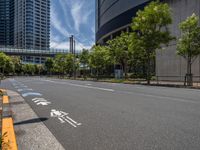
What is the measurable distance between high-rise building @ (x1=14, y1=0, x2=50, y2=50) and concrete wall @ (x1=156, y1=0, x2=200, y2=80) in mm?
123285

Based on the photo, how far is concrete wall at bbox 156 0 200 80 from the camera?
3494 cm

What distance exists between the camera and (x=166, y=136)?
17.6ft

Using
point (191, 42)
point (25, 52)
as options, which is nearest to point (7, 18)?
point (25, 52)

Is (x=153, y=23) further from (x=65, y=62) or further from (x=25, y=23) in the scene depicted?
(x=25, y=23)

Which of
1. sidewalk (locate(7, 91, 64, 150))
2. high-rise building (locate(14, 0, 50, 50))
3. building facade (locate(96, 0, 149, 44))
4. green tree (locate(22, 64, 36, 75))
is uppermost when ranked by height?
high-rise building (locate(14, 0, 50, 50))

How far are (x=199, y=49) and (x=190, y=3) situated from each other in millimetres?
13155

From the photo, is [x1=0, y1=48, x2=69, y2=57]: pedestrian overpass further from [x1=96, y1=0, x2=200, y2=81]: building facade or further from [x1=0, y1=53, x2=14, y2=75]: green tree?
[x1=96, y1=0, x2=200, y2=81]: building facade

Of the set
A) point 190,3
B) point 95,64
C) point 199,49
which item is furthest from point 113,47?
point 199,49

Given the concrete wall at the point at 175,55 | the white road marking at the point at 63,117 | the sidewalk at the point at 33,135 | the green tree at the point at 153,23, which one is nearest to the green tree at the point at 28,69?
the concrete wall at the point at 175,55

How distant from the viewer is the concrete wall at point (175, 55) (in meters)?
34.9

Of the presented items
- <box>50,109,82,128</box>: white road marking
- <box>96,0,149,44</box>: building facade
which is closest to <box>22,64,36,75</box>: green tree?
<box>96,0,149,44</box>: building facade

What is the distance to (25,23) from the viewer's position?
509 feet

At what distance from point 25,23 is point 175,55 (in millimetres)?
134578

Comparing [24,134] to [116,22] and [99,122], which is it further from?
[116,22]
